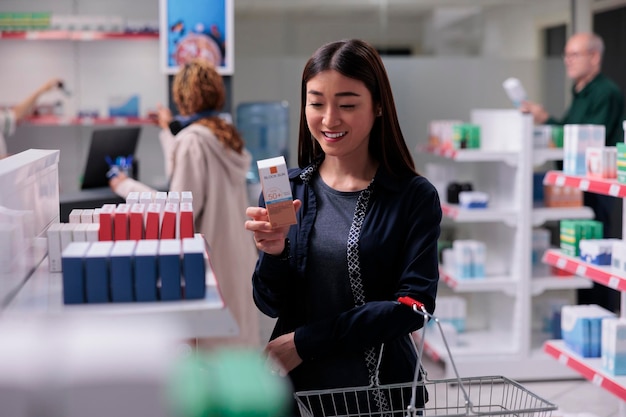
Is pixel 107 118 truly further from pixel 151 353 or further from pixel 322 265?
pixel 151 353

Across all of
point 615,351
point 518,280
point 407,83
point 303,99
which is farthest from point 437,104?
point 303,99

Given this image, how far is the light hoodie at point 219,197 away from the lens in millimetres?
4559

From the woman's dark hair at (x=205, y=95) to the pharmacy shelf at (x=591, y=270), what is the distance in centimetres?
174

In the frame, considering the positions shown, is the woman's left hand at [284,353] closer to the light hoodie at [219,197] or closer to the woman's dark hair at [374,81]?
the woman's dark hair at [374,81]

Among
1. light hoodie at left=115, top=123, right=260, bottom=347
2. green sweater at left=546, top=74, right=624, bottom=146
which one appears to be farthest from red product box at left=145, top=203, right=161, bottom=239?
green sweater at left=546, top=74, right=624, bottom=146

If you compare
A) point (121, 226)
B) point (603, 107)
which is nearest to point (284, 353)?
point (121, 226)

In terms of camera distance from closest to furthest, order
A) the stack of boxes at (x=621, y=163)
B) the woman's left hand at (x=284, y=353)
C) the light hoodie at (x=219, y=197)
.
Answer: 1. the woman's left hand at (x=284, y=353)
2. the stack of boxes at (x=621, y=163)
3. the light hoodie at (x=219, y=197)

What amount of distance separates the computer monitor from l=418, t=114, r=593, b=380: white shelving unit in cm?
203

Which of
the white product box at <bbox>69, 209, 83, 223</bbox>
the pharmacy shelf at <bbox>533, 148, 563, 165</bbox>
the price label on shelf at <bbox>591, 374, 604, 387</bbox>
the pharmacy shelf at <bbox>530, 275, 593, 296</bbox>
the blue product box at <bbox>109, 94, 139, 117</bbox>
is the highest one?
the blue product box at <bbox>109, 94, 139, 117</bbox>

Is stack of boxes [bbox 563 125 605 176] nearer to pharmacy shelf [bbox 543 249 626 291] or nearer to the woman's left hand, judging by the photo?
pharmacy shelf [bbox 543 249 626 291]

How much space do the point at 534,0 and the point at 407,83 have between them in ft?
4.31

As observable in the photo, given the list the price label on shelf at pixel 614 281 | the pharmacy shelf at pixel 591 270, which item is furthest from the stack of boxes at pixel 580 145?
the price label on shelf at pixel 614 281

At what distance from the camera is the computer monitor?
4.93 meters

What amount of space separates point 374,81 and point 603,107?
4406 millimetres
